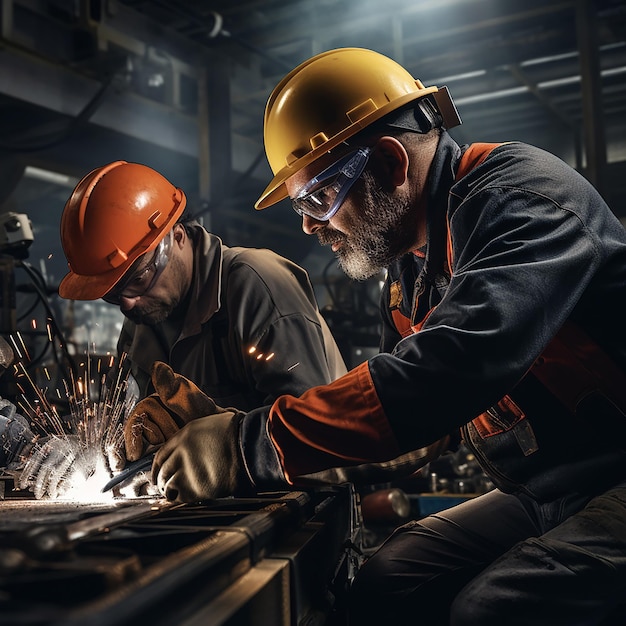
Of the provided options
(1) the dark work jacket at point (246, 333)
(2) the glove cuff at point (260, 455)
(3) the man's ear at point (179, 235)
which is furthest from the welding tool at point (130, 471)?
(3) the man's ear at point (179, 235)

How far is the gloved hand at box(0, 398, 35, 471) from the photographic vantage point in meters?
2.05

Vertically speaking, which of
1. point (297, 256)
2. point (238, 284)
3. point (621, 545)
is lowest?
point (621, 545)

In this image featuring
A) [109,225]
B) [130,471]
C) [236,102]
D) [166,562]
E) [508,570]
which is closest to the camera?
[166,562]

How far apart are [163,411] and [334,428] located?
0.58 metres

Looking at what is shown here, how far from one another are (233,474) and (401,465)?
2.14ft

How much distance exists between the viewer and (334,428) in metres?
1.36

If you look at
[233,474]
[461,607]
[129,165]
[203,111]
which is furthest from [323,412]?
[203,111]

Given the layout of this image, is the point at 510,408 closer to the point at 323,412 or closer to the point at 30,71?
the point at 323,412

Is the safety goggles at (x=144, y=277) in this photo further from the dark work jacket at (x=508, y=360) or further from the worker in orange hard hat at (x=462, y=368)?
the dark work jacket at (x=508, y=360)

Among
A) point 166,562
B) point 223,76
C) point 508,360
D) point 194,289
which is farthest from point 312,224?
point 223,76

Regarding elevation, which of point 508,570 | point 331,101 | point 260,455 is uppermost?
point 331,101

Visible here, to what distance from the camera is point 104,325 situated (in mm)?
7293

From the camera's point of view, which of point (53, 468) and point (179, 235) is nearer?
point (53, 468)

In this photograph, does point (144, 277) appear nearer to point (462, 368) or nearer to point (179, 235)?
point (179, 235)
